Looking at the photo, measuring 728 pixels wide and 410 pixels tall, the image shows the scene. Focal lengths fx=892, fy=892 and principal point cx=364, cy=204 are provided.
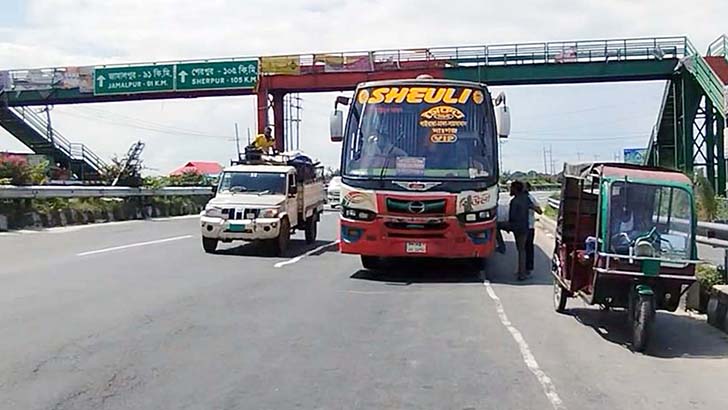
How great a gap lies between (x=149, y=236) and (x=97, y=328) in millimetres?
14071

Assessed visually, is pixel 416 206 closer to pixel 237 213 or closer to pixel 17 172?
pixel 237 213

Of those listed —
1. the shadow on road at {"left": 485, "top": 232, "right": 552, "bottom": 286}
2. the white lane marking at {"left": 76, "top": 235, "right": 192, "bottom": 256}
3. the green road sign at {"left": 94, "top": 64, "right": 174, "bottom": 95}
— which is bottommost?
the shadow on road at {"left": 485, "top": 232, "right": 552, "bottom": 286}

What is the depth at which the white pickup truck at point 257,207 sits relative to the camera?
18.7 meters

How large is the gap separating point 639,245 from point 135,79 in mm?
42412

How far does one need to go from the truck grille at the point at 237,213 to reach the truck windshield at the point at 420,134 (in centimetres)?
410

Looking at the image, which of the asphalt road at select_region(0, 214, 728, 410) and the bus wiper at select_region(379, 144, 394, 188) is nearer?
the asphalt road at select_region(0, 214, 728, 410)

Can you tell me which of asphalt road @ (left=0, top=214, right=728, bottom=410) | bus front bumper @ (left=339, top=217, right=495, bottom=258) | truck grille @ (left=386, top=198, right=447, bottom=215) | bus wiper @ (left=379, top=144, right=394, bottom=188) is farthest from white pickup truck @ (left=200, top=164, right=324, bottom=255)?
truck grille @ (left=386, top=198, right=447, bottom=215)

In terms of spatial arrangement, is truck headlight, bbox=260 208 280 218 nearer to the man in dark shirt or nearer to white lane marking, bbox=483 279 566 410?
the man in dark shirt

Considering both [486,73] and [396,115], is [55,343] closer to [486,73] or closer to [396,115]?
[396,115]

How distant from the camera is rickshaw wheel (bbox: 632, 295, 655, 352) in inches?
356

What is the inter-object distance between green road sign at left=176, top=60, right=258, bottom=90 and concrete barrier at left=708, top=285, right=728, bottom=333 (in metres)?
37.5

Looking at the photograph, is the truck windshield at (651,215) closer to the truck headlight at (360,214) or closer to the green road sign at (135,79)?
the truck headlight at (360,214)

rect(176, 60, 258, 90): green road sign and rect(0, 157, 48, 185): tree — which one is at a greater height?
rect(176, 60, 258, 90): green road sign

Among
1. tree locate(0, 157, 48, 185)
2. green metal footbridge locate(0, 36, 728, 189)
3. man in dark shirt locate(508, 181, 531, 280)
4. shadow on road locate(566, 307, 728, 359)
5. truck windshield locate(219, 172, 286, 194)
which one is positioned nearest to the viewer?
shadow on road locate(566, 307, 728, 359)
